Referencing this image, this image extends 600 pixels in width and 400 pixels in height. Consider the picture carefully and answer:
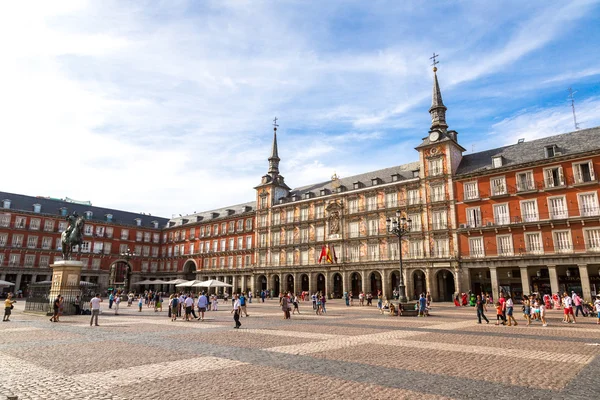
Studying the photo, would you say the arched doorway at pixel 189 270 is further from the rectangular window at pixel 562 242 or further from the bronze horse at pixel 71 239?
the rectangular window at pixel 562 242

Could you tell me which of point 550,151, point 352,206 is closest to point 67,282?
point 352,206

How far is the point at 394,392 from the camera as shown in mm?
6422

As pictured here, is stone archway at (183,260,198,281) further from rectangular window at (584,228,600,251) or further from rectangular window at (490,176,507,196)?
rectangular window at (584,228,600,251)

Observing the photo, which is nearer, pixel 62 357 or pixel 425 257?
pixel 62 357

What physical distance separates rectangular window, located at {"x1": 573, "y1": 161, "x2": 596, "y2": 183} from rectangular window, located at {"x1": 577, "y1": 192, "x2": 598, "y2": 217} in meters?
1.29

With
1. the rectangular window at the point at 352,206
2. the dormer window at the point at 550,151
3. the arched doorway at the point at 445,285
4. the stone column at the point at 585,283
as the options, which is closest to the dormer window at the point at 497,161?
the dormer window at the point at 550,151

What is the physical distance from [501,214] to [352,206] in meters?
17.3

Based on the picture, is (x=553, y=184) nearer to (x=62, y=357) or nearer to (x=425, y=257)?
(x=425, y=257)

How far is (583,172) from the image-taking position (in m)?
31.8

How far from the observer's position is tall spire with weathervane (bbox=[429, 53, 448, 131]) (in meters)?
42.7

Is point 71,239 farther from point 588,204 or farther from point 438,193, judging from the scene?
point 588,204

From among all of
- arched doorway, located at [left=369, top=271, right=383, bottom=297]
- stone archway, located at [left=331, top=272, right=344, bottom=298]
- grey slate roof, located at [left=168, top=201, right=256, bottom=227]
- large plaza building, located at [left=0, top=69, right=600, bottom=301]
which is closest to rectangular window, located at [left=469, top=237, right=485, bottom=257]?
large plaza building, located at [left=0, top=69, right=600, bottom=301]

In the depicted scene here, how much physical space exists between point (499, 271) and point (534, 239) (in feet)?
14.6

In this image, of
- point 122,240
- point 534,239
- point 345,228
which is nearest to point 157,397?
point 534,239
